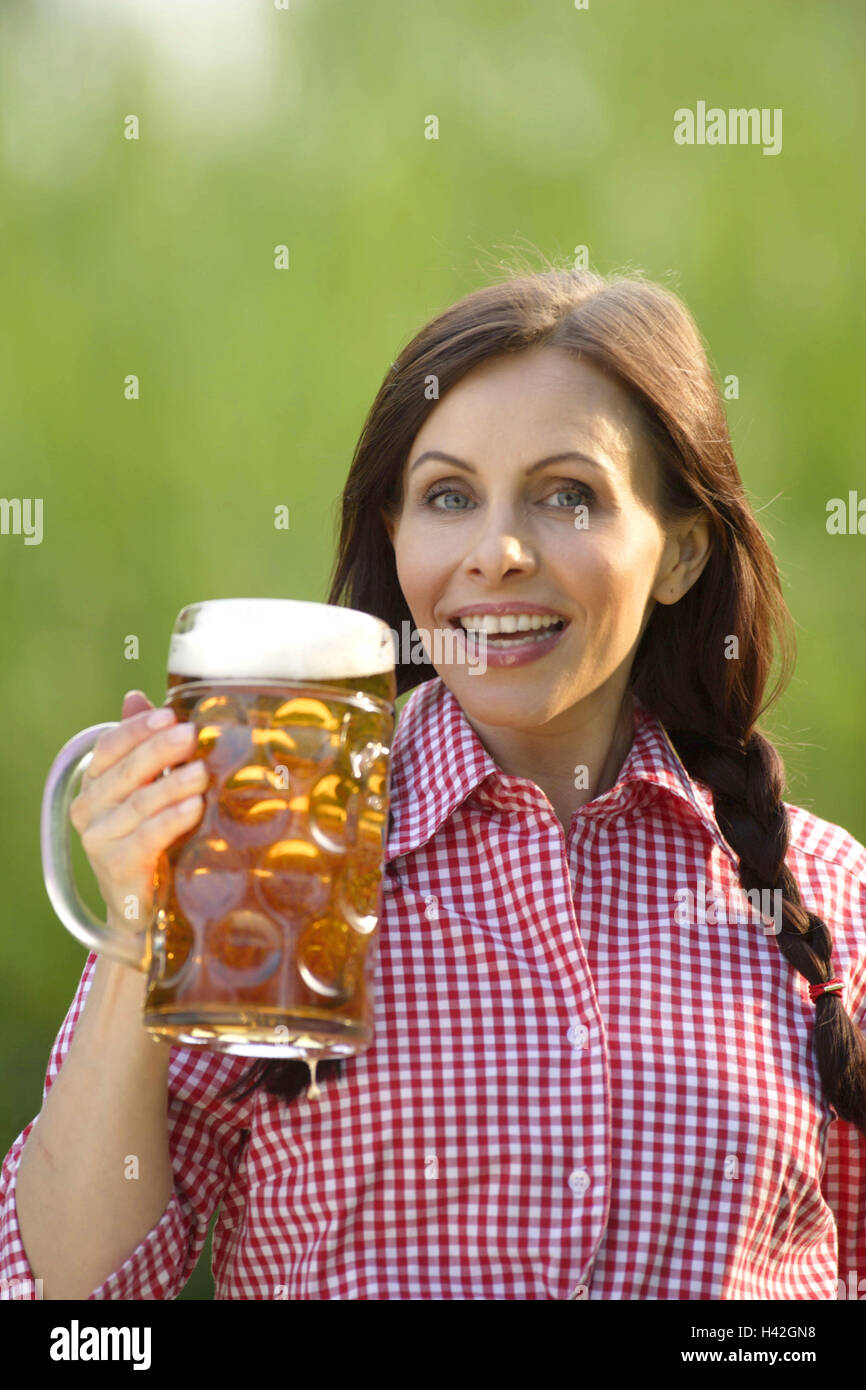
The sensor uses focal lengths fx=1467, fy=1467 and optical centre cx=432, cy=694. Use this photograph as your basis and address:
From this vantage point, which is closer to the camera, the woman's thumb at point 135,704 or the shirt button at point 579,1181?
the woman's thumb at point 135,704

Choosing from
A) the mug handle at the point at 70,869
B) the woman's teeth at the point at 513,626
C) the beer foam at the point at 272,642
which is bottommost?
the mug handle at the point at 70,869

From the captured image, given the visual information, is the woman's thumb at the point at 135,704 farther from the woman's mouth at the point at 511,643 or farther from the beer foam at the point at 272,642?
the woman's mouth at the point at 511,643

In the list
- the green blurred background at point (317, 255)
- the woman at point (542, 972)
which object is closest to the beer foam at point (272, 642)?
the woman at point (542, 972)

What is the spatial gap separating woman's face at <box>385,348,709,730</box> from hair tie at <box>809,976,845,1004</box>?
1.31ft

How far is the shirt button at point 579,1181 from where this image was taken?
54.6 inches

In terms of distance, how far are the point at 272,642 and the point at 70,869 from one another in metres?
0.25

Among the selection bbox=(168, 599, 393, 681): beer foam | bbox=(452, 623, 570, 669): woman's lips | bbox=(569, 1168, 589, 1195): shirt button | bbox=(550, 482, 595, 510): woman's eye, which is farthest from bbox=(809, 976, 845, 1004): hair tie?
bbox=(168, 599, 393, 681): beer foam

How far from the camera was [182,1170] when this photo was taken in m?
1.47

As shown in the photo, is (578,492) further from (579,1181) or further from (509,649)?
(579,1181)

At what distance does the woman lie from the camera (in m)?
1.39

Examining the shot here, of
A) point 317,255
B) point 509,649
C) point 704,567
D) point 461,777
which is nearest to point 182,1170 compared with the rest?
point 461,777

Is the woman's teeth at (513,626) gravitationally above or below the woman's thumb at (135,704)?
above

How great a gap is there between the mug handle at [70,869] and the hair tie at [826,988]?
76cm
